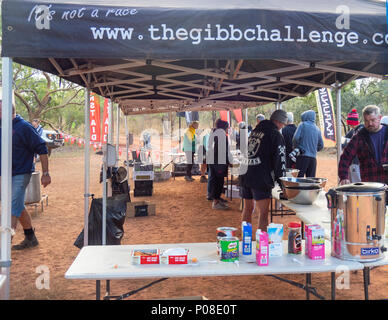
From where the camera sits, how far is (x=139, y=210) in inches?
279

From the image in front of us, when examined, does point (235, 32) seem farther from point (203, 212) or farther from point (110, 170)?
point (203, 212)

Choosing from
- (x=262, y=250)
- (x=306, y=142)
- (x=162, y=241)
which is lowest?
(x=162, y=241)

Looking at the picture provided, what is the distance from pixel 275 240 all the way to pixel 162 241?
10.3ft

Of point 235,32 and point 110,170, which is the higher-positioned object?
point 235,32

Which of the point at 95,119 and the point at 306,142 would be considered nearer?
the point at 306,142

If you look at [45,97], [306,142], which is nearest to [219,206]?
[306,142]

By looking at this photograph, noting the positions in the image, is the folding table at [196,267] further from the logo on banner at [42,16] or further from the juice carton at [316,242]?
the logo on banner at [42,16]

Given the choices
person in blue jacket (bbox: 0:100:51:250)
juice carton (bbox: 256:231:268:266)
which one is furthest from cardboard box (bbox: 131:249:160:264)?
person in blue jacket (bbox: 0:100:51:250)

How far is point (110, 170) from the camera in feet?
19.5

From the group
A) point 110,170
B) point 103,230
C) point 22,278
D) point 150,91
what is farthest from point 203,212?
point 22,278

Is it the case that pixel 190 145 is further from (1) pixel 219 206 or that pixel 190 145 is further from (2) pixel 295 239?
(2) pixel 295 239

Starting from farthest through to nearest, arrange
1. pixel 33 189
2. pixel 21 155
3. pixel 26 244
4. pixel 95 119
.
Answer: pixel 95 119, pixel 33 189, pixel 26 244, pixel 21 155
